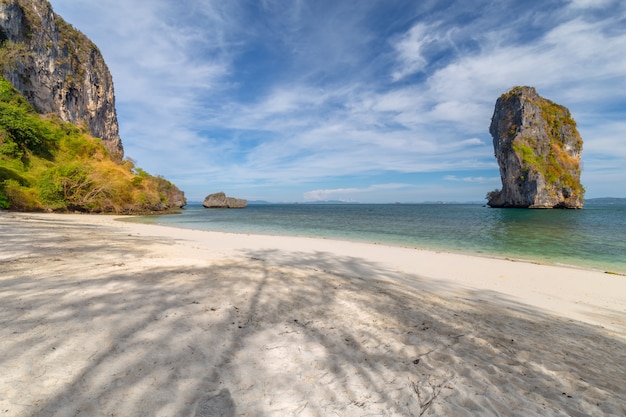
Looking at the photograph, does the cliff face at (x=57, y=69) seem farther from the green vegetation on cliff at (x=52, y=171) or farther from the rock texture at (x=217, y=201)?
the rock texture at (x=217, y=201)

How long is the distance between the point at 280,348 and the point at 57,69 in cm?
8473

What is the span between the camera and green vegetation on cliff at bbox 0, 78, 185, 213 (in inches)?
1064

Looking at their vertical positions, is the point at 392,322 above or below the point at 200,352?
below

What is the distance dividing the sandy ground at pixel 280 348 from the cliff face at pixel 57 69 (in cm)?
5903

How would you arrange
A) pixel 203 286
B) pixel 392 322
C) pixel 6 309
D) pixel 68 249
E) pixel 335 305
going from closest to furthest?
pixel 6 309 < pixel 392 322 < pixel 335 305 < pixel 203 286 < pixel 68 249

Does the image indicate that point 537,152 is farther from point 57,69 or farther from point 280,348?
point 57,69

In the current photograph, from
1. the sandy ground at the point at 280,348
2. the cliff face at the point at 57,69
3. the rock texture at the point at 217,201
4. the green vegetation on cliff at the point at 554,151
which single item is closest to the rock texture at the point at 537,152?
the green vegetation on cliff at the point at 554,151

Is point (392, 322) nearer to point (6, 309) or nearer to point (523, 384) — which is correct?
point (523, 384)

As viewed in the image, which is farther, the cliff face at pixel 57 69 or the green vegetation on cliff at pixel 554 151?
the green vegetation on cliff at pixel 554 151

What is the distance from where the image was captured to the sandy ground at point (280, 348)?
227 cm

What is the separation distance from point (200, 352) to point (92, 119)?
322 feet

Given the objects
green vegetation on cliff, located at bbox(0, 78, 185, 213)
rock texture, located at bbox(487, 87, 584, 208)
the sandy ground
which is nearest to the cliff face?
green vegetation on cliff, located at bbox(0, 78, 185, 213)

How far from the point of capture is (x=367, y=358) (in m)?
3.16

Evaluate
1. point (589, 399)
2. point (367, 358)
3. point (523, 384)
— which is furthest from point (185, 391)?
point (589, 399)
